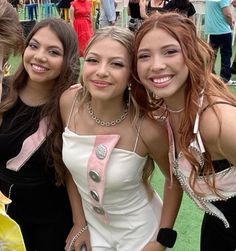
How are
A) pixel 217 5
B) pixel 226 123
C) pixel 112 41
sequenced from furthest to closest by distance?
pixel 217 5 → pixel 112 41 → pixel 226 123

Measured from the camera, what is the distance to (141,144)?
1.75 m

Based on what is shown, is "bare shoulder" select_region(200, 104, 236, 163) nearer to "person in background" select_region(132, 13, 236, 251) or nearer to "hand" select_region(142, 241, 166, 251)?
"person in background" select_region(132, 13, 236, 251)

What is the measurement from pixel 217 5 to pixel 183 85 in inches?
201

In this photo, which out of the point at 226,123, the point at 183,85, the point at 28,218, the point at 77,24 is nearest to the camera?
the point at 226,123

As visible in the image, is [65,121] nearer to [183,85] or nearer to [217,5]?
[183,85]

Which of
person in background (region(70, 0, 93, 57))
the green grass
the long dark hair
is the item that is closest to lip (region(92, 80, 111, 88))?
the long dark hair

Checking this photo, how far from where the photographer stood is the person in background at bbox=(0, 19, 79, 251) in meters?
1.94

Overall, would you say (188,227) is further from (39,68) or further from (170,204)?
(39,68)

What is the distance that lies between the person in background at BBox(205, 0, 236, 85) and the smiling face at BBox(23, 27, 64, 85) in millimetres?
4632

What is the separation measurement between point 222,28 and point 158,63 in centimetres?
511

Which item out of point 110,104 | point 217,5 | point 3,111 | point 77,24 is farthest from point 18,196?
point 77,24

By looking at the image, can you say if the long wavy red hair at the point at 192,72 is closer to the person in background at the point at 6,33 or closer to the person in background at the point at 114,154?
the person in background at the point at 114,154

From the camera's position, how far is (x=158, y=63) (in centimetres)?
153

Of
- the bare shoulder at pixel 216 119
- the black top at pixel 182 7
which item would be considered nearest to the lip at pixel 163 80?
the bare shoulder at pixel 216 119
